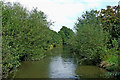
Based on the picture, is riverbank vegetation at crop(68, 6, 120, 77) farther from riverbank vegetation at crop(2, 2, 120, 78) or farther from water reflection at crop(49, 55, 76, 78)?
water reflection at crop(49, 55, 76, 78)

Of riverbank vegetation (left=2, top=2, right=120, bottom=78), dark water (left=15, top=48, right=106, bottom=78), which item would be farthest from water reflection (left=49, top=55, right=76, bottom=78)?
riverbank vegetation (left=2, top=2, right=120, bottom=78)

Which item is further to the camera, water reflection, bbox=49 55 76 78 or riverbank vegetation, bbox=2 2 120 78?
water reflection, bbox=49 55 76 78

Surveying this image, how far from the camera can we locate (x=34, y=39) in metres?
18.6

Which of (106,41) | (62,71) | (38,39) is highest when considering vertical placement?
(38,39)

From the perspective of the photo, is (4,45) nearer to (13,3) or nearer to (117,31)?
(117,31)

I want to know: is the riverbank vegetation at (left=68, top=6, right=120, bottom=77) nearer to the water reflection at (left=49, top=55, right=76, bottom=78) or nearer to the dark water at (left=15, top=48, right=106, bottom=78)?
the dark water at (left=15, top=48, right=106, bottom=78)

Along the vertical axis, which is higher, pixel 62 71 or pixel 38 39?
pixel 38 39

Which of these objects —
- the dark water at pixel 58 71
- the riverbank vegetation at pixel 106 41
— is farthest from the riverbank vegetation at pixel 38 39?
the dark water at pixel 58 71

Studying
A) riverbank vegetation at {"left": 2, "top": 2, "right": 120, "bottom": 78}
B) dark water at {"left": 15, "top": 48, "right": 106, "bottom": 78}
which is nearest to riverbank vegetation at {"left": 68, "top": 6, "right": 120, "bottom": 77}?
riverbank vegetation at {"left": 2, "top": 2, "right": 120, "bottom": 78}

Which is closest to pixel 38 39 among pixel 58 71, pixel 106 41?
pixel 58 71

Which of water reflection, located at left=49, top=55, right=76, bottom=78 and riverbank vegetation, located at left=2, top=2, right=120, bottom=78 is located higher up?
riverbank vegetation, located at left=2, top=2, right=120, bottom=78

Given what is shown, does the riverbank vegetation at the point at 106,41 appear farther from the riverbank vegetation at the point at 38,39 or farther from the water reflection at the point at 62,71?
the water reflection at the point at 62,71

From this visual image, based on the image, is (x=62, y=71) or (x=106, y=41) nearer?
(x=106, y=41)

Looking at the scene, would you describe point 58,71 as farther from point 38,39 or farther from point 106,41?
point 38,39
